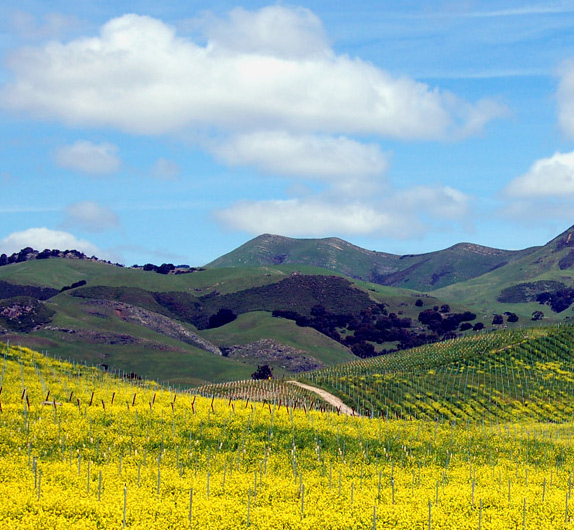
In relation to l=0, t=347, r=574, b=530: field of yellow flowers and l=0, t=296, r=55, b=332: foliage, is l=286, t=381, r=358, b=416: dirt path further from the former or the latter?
l=0, t=296, r=55, b=332: foliage

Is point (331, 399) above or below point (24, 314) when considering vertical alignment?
below

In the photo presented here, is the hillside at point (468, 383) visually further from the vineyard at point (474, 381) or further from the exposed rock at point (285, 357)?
the exposed rock at point (285, 357)

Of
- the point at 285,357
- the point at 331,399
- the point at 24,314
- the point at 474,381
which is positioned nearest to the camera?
the point at 331,399

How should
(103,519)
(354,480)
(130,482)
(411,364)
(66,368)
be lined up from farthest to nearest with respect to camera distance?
(411,364) < (66,368) < (354,480) < (130,482) < (103,519)

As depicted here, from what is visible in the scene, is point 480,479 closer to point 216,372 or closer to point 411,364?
point 411,364

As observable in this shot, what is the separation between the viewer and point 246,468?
4531cm

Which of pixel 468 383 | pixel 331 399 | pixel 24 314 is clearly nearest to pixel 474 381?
pixel 468 383

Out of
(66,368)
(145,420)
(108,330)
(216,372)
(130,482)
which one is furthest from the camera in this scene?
(108,330)

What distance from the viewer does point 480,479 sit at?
46.4 m

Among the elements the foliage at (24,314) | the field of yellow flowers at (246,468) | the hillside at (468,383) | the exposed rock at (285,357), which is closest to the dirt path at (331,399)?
the hillside at (468,383)

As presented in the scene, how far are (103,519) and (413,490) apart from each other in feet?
59.1

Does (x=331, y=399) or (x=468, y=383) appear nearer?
(x=331, y=399)

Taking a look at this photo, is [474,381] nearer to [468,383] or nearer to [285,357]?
[468,383]

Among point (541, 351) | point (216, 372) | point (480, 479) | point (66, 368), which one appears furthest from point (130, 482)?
point (216, 372)
